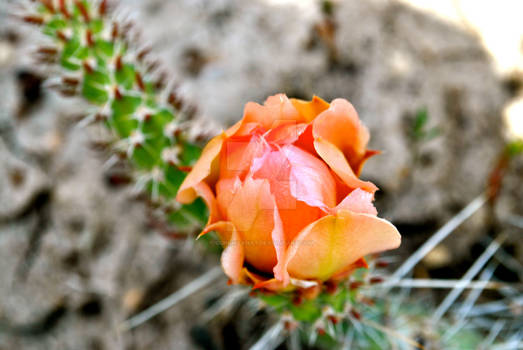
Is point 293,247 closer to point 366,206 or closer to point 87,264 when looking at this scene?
point 366,206

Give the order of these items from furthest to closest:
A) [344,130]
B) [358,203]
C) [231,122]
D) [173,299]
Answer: [231,122] → [173,299] → [344,130] → [358,203]

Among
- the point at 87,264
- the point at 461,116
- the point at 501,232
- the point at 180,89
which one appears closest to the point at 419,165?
the point at 461,116

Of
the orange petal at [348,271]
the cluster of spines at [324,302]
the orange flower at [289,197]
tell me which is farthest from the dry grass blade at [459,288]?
the orange flower at [289,197]

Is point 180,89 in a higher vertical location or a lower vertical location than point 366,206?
lower

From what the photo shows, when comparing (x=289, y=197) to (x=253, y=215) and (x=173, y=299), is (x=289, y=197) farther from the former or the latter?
(x=173, y=299)

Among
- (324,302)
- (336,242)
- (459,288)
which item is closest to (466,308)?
(459,288)

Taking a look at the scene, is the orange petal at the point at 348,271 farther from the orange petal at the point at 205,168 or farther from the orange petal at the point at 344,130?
the orange petal at the point at 205,168
